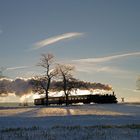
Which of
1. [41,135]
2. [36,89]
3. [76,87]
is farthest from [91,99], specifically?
[41,135]

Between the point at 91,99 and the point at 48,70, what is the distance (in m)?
18.7

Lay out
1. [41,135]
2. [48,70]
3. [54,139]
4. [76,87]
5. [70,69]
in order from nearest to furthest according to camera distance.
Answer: [54,139]
[41,135]
[48,70]
[70,69]
[76,87]

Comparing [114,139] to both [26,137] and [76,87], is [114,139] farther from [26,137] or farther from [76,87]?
[76,87]

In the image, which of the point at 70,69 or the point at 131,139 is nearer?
the point at 131,139

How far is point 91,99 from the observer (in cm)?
10062

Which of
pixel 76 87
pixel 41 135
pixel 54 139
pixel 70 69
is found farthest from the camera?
pixel 76 87

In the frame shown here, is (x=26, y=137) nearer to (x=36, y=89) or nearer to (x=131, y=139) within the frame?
(x=131, y=139)

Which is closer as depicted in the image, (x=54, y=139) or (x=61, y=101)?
(x=54, y=139)

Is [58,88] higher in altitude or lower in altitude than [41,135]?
higher

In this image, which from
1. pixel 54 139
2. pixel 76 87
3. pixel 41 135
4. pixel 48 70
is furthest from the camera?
pixel 76 87

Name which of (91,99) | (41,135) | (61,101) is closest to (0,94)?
(61,101)

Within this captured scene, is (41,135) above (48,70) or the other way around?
the other way around

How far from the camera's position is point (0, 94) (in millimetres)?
91688

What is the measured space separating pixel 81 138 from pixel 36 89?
76.2 meters
